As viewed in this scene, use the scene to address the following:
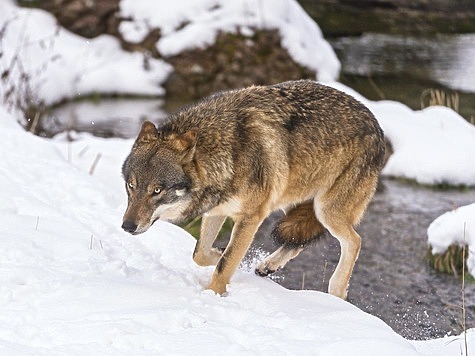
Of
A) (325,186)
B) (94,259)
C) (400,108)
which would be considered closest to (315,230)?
(325,186)

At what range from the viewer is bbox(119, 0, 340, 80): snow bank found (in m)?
15.8

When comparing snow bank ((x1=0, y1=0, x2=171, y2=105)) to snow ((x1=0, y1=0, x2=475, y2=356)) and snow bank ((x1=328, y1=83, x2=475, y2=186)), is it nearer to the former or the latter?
snow bank ((x1=328, y1=83, x2=475, y2=186))

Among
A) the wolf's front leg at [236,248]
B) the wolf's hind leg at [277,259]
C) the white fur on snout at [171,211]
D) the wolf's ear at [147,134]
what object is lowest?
the wolf's hind leg at [277,259]

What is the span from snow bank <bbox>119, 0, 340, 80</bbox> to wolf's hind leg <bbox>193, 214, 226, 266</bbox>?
374 inches

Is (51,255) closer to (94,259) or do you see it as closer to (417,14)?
(94,259)

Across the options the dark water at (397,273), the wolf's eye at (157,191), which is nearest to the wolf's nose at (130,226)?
the wolf's eye at (157,191)

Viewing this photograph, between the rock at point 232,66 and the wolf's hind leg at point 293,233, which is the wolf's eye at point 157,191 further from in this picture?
the rock at point 232,66

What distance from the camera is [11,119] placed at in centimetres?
915

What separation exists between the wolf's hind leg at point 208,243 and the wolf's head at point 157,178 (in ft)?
2.13

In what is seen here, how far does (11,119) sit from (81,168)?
1.00 metres

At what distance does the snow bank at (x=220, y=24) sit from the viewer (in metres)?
15.8

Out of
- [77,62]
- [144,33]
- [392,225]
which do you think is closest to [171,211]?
[392,225]

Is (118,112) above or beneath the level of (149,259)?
beneath

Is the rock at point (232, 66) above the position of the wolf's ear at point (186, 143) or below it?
below
